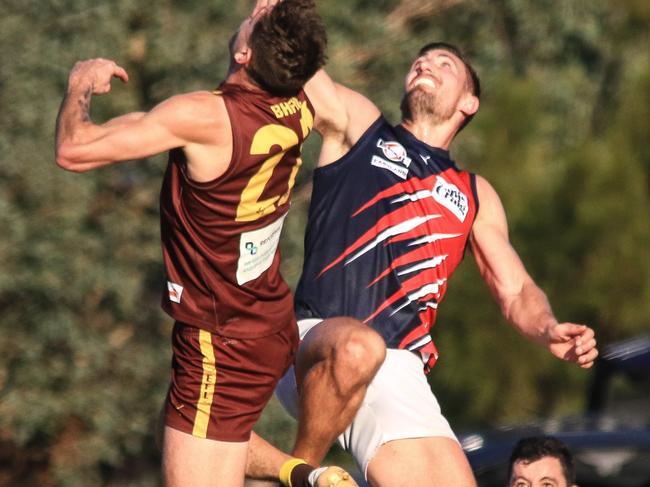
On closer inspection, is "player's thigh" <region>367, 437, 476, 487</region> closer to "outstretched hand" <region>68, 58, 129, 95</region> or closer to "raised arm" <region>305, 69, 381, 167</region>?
"raised arm" <region>305, 69, 381, 167</region>

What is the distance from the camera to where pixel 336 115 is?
23.0ft

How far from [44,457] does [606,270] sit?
5.99 meters

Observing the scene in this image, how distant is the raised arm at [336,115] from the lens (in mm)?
6922

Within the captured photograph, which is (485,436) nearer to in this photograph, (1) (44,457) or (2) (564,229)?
(1) (44,457)

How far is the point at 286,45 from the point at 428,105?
4.84ft

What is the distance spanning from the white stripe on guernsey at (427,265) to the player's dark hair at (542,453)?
82 centimetres

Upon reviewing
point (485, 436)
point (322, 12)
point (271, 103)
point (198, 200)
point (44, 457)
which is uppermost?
point (322, 12)

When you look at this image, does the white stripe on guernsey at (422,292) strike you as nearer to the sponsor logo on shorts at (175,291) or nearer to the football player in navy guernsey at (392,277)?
the football player in navy guernsey at (392,277)

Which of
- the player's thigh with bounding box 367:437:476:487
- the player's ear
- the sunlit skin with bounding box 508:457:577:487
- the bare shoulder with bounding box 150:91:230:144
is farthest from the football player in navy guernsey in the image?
the bare shoulder with bounding box 150:91:230:144

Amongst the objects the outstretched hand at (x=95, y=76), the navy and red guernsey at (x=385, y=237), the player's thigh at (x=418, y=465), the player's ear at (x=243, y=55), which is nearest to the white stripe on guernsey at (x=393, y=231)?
the navy and red guernsey at (x=385, y=237)

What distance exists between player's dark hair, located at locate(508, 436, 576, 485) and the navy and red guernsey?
0.52 meters

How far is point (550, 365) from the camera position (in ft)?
54.9

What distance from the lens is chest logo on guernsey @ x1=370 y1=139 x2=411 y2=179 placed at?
7051 mm

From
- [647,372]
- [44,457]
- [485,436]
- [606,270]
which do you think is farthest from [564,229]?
[485,436]
